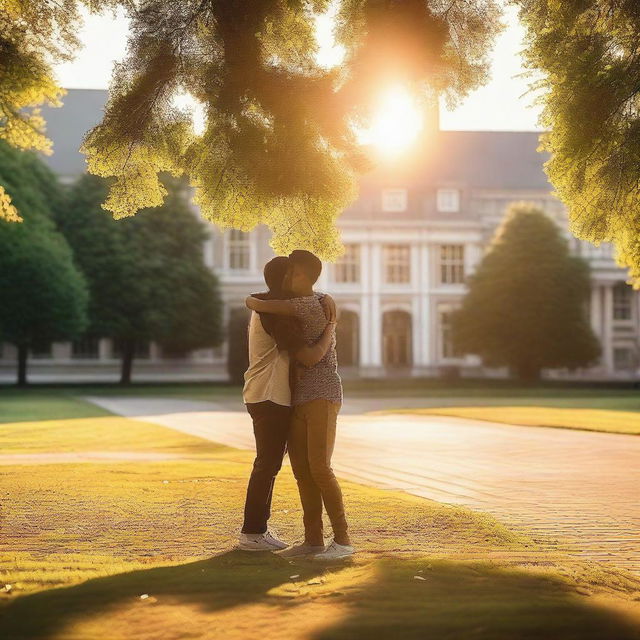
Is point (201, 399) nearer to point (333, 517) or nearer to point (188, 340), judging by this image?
point (188, 340)

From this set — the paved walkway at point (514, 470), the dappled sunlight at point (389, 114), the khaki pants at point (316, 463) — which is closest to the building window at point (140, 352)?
the paved walkway at point (514, 470)

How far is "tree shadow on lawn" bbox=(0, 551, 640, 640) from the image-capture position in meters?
4.43

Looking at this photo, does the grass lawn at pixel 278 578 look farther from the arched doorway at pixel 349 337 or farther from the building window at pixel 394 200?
the building window at pixel 394 200

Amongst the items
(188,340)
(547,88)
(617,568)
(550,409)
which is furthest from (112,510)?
(188,340)

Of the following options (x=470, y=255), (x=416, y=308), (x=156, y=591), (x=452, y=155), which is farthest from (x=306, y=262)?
(x=452, y=155)

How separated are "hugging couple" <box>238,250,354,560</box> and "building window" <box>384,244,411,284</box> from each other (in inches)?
2180

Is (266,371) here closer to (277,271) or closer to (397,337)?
(277,271)

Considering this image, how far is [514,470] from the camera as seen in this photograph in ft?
39.9

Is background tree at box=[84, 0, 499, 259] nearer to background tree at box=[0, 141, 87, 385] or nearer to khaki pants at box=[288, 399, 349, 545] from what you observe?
khaki pants at box=[288, 399, 349, 545]

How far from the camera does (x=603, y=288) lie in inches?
2542

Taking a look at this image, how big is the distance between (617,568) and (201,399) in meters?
30.4

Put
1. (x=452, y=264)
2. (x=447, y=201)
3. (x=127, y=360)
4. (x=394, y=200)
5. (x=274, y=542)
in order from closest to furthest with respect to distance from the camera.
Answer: (x=274, y=542), (x=127, y=360), (x=452, y=264), (x=394, y=200), (x=447, y=201)

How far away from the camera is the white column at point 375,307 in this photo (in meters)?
60.1

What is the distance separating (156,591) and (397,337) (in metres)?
56.6
